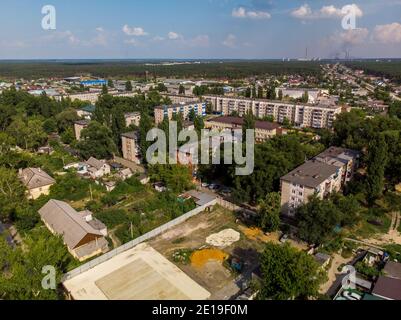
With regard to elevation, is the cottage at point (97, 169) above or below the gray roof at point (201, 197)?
above

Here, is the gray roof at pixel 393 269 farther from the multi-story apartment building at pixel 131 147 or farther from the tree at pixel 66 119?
the tree at pixel 66 119

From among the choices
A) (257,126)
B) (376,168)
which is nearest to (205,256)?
(376,168)

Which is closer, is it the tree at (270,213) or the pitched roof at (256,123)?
the tree at (270,213)

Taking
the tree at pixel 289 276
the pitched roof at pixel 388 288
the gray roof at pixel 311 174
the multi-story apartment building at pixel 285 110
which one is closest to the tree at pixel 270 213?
the gray roof at pixel 311 174

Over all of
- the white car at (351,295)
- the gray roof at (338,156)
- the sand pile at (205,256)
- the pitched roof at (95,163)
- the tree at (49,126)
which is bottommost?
the white car at (351,295)

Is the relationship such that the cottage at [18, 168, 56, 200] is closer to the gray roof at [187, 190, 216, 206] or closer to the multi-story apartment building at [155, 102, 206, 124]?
the gray roof at [187, 190, 216, 206]
